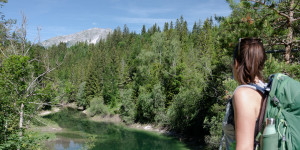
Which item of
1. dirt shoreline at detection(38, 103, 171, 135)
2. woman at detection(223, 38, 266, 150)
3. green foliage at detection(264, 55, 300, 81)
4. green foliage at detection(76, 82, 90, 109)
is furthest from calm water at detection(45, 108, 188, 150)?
woman at detection(223, 38, 266, 150)

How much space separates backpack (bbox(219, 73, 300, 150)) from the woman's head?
0.15m

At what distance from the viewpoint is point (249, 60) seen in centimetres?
144

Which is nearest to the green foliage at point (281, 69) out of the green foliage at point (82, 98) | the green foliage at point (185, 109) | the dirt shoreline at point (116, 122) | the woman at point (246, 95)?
the woman at point (246, 95)

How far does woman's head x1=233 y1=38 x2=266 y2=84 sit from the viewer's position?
56.5 inches

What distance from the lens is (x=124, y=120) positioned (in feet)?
129

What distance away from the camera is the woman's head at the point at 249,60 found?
1.44 meters

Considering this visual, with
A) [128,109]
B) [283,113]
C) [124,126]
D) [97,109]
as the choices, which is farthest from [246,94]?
[97,109]

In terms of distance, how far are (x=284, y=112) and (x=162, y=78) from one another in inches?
1355

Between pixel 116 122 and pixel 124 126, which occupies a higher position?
pixel 124 126

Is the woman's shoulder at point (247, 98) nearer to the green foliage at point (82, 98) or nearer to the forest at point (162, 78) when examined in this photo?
the forest at point (162, 78)

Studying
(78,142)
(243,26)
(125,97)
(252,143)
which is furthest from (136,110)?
(252,143)

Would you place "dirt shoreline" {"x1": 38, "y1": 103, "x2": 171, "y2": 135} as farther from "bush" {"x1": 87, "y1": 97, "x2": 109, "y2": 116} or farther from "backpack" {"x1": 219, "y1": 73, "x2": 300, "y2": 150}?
"backpack" {"x1": 219, "y1": 73, "x2": 300, "y2": 150}

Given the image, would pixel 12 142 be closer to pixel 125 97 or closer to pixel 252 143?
pixel 252 143

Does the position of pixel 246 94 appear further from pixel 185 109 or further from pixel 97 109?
pixel 97 109
